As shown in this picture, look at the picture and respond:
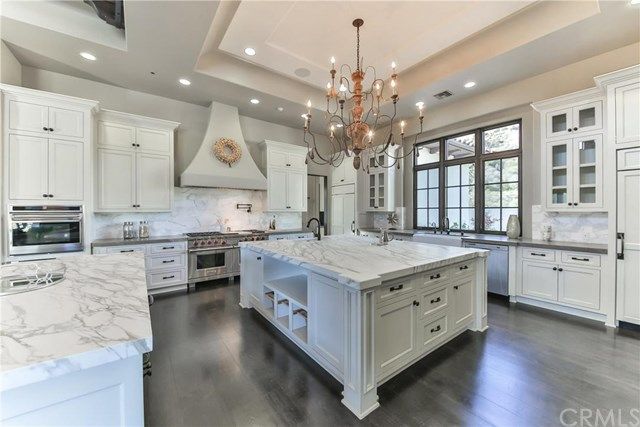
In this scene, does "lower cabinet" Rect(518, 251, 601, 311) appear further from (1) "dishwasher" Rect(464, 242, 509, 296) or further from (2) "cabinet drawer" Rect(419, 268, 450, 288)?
(2) "cabinet drawer" Rect(419, 268, 450, 288)

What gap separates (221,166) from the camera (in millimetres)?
4715

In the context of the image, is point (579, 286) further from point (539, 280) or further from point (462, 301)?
point (462, 301)

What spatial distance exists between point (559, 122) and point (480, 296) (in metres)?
2.83

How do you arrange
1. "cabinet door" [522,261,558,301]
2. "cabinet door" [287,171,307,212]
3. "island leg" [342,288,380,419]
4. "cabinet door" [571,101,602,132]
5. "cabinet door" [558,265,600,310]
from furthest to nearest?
"cabinet door" [287,171,307,212]
"cabinet door" [522,261,558,301]
"cabinet door" [571,101,602,132]
"cabinet door" [558,265,600,310]
"island leg" [342,288,380,419]

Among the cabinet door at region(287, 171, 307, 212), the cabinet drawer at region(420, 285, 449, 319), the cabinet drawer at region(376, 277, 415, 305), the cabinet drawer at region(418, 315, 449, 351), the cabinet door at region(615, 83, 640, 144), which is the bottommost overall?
the cabinet drawer at region(418, 315, 449, 351)

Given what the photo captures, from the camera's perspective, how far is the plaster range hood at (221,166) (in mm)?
4434

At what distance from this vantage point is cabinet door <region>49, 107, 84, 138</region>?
10.8 feet

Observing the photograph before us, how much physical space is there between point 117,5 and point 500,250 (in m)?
5.59

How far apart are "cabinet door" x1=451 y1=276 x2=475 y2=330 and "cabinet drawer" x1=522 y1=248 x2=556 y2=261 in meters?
1.51

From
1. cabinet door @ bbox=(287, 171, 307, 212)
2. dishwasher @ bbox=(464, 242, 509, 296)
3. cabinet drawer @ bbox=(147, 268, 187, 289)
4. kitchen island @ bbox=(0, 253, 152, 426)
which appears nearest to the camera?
kitchen island @ bbox=(0, 253, 152, 426)

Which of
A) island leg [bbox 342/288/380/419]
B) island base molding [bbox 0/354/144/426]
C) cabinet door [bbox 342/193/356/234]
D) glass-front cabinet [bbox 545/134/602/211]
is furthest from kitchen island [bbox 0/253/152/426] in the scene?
cabinet door [bbox 342/193/356/234]

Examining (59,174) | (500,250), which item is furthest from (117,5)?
(500,250)

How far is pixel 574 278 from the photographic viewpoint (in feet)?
10.4

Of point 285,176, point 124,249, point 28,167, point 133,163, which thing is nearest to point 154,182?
point 133,163
